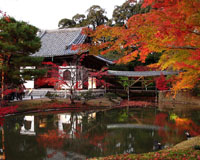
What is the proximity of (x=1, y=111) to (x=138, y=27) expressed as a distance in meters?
8.58

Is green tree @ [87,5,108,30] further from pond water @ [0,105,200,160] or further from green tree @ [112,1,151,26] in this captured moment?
pond water @ [0,105,200,160]

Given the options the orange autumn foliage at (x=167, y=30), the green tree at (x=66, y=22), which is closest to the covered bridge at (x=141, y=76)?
the orange autumn foliage at (x=167, y=30)

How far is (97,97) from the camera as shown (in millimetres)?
19875

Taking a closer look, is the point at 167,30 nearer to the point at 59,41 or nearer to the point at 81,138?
the point at 81,138

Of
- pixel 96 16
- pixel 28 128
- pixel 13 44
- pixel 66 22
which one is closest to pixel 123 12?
pixel 96 16

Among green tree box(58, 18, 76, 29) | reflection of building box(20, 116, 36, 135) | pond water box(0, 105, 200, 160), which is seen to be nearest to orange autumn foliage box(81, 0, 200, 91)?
pond water box(0, 105, 200, 160)

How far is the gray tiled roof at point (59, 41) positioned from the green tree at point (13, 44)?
5.55 metres

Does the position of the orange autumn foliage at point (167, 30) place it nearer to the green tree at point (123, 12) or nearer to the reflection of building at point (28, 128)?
the reflection of building at point (28, 128)

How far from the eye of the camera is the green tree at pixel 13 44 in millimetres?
10539

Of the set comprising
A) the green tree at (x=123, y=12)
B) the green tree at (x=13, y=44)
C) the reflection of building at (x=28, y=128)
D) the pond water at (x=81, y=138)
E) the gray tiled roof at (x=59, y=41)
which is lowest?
the pond water at (x=81, y=138)

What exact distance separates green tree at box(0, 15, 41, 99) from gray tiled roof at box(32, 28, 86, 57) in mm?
5552

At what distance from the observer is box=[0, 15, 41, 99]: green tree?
10.5 meters

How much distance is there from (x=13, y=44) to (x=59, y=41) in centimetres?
931

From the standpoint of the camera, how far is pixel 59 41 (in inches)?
800
